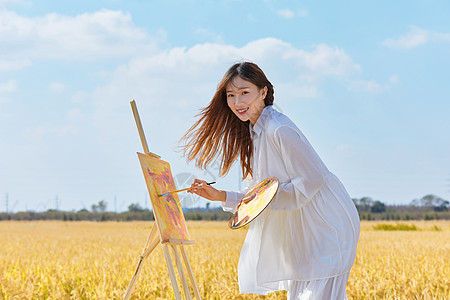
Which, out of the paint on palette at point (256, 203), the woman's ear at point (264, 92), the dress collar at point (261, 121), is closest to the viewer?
the paint on palette at point (256, 203)

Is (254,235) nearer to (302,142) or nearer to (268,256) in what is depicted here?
(268,256)

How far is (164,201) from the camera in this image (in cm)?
347

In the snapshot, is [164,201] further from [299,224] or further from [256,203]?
[299,224]

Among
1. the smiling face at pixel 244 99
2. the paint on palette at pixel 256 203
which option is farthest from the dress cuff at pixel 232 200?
the smiling face at pixel 244 99

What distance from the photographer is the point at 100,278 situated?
6.05 m

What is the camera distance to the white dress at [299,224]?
2967 mm

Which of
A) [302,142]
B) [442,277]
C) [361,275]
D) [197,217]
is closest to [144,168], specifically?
[302,142]

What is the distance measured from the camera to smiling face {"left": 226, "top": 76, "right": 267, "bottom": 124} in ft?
10.7

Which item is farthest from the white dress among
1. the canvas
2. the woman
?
the canvas

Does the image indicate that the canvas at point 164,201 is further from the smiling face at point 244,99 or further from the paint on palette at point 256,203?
the smiling face at point 244,99

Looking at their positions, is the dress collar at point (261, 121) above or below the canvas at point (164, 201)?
above

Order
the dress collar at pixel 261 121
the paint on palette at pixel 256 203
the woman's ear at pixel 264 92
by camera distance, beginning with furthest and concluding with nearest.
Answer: the woman's ear at pixel 264 92 < the dress collar at pixel 261 121 < the paint on palette at pixel 256 203

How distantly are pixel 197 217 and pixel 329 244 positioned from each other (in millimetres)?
29143

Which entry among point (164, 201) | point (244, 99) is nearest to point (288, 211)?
point (244, 99)
